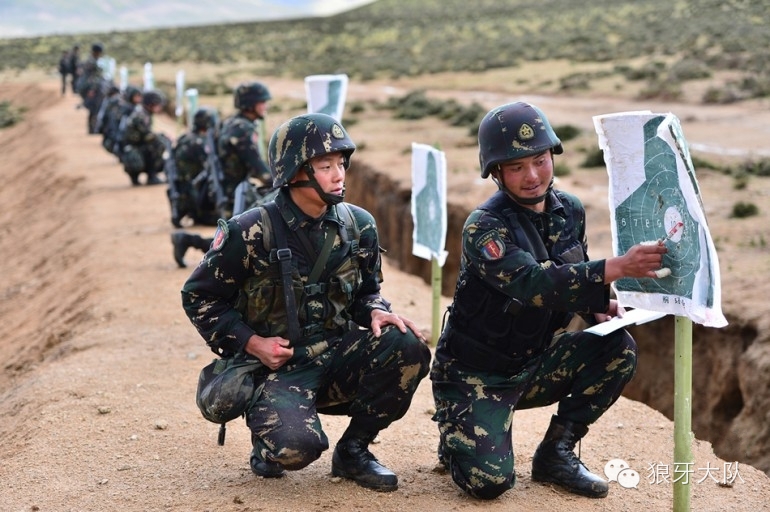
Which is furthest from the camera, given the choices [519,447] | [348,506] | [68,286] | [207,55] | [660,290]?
[207,55]

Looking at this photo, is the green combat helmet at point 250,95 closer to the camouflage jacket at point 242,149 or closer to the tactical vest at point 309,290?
the camouflage jacket at point 242,149

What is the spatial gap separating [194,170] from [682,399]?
9.73m

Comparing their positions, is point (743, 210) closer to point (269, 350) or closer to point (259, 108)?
point (259, 108)

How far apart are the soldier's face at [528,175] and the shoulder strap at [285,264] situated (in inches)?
40.1

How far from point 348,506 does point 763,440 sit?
4.03 m

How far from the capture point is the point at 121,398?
21.6ft

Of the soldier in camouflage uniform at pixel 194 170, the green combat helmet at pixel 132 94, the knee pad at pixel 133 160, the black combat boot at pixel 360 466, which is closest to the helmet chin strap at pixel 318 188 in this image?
the black combat boot at pixel 360 466

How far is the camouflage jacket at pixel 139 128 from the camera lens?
18047 mm

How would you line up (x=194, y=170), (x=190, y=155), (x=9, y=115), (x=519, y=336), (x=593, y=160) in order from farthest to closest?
(x=9, y=115) < (x=593, y=160) < (x=194, y=170) < (x=190, y=155) < (x=519, y=336)

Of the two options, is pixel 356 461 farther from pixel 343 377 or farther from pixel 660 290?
pixel 660 290

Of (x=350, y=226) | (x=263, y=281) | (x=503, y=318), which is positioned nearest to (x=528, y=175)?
(x=503, y=318)

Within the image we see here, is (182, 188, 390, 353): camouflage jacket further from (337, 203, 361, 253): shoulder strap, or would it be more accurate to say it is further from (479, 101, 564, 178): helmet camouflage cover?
(479, 101, 564, 178): helmet camouflage cover

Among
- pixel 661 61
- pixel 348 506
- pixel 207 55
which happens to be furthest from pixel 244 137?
pixel 207 55

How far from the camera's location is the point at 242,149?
1034cm
